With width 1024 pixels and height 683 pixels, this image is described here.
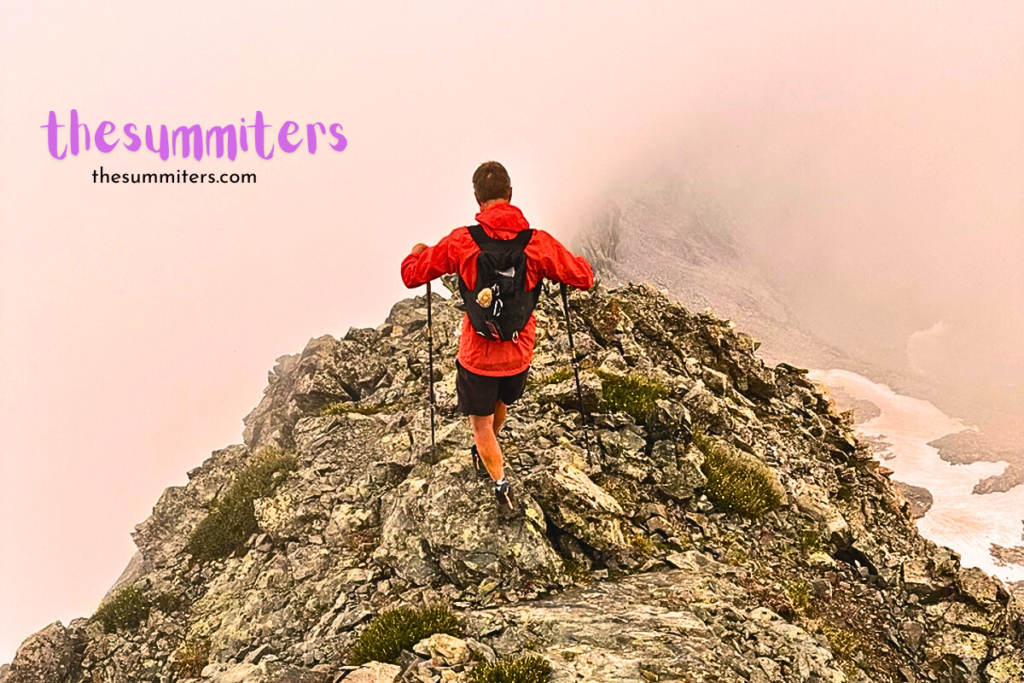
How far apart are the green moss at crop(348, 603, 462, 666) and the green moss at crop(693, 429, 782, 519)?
5.70m

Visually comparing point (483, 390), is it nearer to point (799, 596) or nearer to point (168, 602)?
point (799, 596)

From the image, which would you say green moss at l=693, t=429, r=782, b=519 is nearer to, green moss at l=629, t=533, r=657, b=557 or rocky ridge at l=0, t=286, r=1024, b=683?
rocky ridge at l=0, t=286, r=1024, b=683

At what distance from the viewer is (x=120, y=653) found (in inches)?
404

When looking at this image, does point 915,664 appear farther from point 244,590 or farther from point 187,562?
point 187,562

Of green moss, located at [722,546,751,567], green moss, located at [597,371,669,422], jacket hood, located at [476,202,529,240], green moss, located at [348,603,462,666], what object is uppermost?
jacket hood, located at [476,202,529,240]

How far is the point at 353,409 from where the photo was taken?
14.2 m

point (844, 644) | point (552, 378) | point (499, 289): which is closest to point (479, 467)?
point (552, 378)

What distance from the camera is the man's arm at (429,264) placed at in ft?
23.0

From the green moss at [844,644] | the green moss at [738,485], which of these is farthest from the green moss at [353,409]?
the green moss at [844,644]

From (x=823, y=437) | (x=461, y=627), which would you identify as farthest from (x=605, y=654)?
(x=823, y=437)

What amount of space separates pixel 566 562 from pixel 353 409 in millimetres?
7400

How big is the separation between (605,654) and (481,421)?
336 centimetres

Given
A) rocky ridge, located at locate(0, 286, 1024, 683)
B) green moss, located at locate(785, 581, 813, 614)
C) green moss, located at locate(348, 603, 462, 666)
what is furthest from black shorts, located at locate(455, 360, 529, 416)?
green moss, located at locate(785, 581, 813, 614)

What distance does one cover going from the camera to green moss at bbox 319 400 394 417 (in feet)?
45.5
